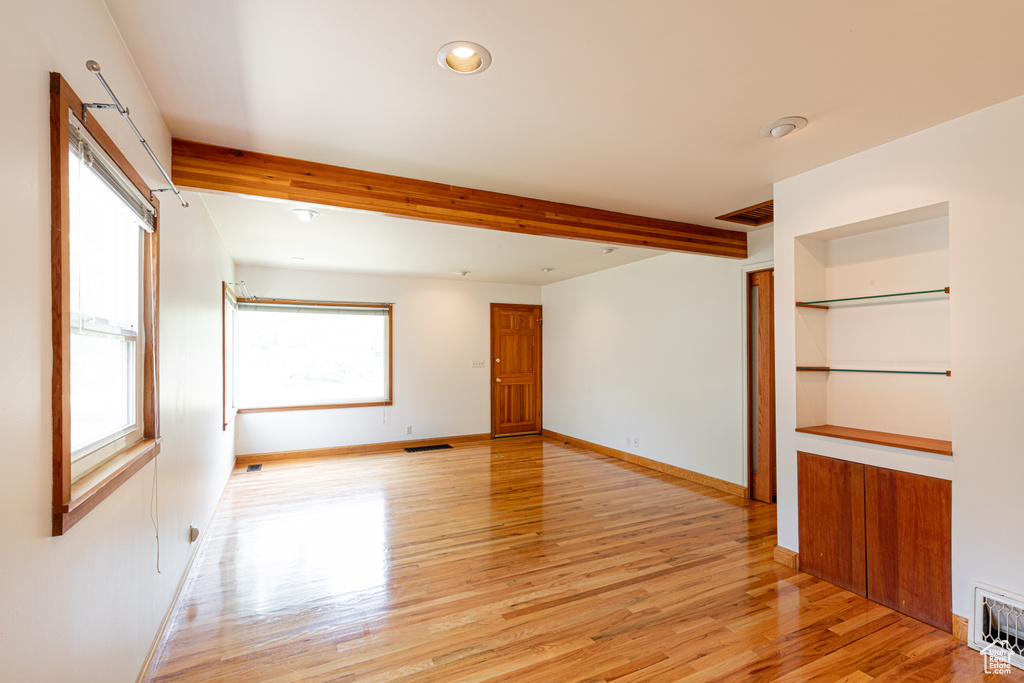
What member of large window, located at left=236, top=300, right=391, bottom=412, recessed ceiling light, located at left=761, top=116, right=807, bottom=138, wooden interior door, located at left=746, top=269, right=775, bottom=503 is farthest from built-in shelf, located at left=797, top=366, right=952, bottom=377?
large window, located at left=236, top=300, right=391, bottom=412

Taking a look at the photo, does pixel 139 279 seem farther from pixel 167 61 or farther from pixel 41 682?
pixel 41 682

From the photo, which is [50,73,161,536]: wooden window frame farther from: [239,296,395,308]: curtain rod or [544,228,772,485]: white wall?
[239,296,395,308]: curtain rod

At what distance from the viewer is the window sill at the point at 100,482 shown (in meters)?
1.24

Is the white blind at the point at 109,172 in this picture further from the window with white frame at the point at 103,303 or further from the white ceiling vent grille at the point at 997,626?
the white ceiling vent grille at the point at 997,626

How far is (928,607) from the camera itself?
8.23ft

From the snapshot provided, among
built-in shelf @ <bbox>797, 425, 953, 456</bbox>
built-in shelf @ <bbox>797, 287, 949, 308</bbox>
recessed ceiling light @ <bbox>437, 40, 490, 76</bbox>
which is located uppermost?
recessed ceiling light @ <bbox>437, 40, 490, 76</bbox>

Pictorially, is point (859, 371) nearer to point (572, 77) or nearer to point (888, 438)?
point (888, 438)

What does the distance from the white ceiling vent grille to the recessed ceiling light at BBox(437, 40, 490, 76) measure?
329 cm

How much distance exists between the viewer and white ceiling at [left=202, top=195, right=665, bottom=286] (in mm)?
3898

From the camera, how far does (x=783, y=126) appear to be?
242 cm

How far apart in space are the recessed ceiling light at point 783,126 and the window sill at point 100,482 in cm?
311

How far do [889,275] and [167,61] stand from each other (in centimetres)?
386

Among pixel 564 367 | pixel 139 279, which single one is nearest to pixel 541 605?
pixel 139 279

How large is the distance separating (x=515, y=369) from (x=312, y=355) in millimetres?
3093
